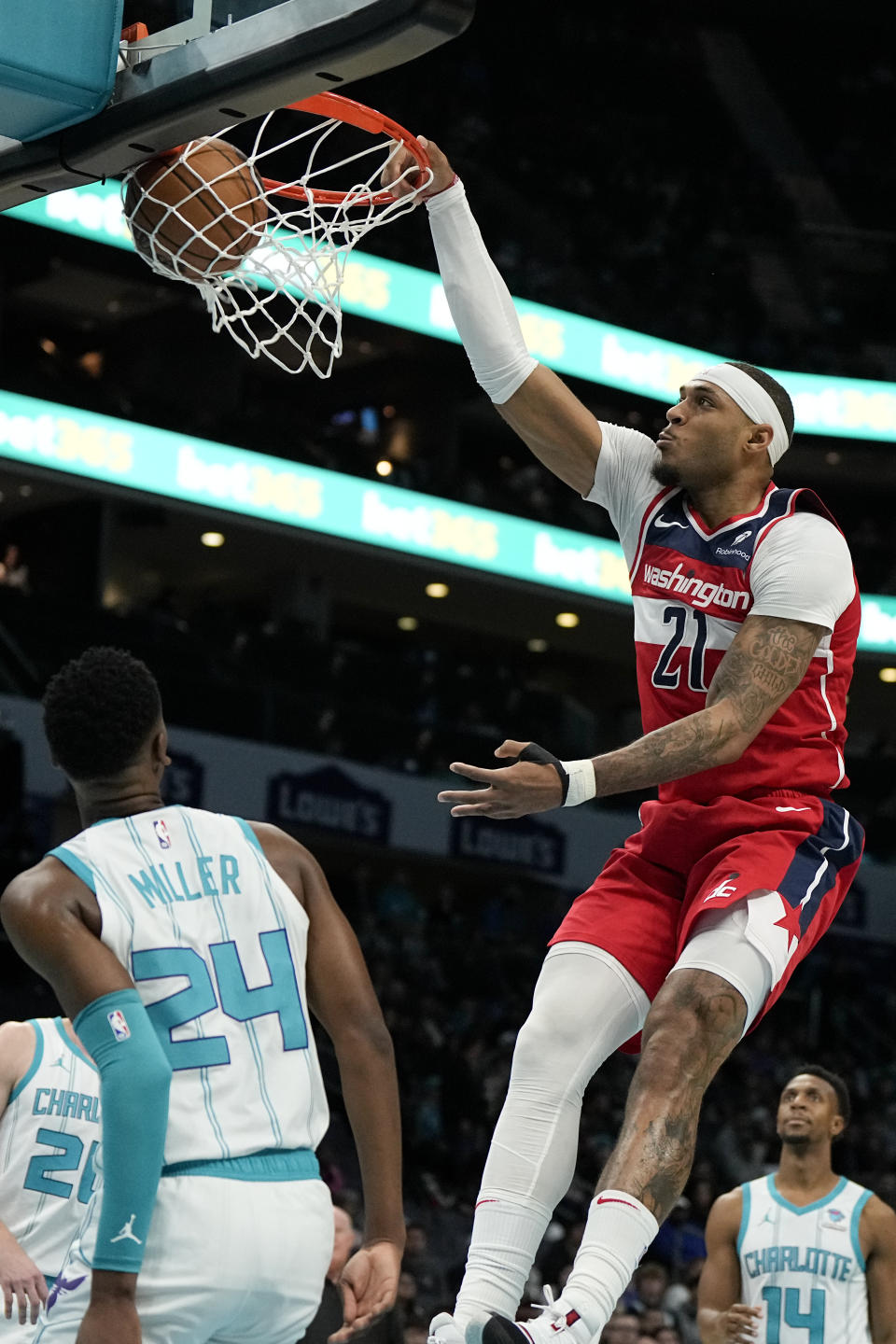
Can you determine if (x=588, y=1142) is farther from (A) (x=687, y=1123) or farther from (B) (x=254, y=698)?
(A) (x=687, y=1123)

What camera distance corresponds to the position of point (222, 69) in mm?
4035

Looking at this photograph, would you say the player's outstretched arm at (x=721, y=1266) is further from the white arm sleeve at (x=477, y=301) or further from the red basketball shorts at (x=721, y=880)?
the white arm sleeve at (x=477, y=301)

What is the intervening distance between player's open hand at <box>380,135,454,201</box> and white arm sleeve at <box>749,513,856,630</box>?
1.37 metres

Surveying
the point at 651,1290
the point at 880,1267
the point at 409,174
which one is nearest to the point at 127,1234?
the point at 409,174

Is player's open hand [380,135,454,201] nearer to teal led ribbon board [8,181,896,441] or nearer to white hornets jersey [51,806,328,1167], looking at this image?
white hornets jersey [51,806,328,1167]

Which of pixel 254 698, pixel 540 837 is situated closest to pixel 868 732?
pixel 540 837

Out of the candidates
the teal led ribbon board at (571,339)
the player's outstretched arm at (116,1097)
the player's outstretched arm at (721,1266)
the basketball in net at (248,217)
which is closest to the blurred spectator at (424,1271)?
the player's outstretched arm at (721,1266)

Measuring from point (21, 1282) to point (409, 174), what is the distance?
3143 mm

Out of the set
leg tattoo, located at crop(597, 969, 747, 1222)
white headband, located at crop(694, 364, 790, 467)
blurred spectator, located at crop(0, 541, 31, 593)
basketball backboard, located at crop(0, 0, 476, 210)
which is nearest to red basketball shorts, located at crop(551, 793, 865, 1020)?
leg tattoo, located at crop(597, 969, 747, 1222)

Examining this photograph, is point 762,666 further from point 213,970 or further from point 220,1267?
point 220,1267

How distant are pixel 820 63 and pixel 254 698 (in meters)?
17.2

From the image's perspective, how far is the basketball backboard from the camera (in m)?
3.72

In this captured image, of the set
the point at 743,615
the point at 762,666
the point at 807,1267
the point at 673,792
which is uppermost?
the point at 743,615

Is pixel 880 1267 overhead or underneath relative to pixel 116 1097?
underneath
